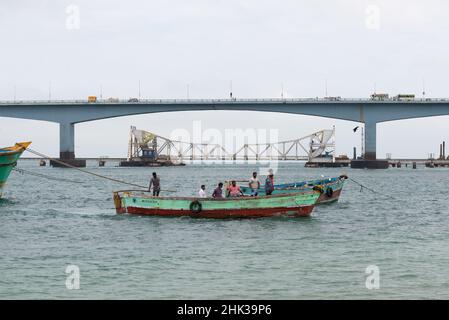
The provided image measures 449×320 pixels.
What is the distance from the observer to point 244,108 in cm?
11625

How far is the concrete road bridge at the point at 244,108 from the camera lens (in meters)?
114

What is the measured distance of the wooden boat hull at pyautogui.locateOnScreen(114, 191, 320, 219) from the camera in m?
32.7

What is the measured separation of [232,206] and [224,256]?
30.3 ft

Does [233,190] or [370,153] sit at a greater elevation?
[370,153]

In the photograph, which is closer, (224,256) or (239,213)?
(224,256)

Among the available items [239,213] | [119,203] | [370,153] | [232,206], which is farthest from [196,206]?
[370,153]

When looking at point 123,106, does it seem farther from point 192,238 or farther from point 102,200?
point 192,238

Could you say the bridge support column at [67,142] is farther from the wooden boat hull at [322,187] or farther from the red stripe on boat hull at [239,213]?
the red stripe on boat hull at [239,213]

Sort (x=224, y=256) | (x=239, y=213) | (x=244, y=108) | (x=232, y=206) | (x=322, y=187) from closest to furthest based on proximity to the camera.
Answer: (x=224, y=256), (x=232, y=206), (x=239, y=213), (x=322, y=187), (x=244, y=108)

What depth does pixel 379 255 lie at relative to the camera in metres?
24.1

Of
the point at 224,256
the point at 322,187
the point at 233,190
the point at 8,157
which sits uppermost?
the point at 8,157

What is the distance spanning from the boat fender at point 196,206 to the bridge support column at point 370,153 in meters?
86.2

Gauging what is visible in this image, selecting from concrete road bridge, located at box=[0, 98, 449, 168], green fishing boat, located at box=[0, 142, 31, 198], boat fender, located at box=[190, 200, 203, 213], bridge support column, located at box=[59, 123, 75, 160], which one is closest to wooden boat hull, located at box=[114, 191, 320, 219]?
boat fender, located at box=[190, 200, 203, 213]

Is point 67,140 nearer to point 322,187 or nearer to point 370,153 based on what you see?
point 370,153
